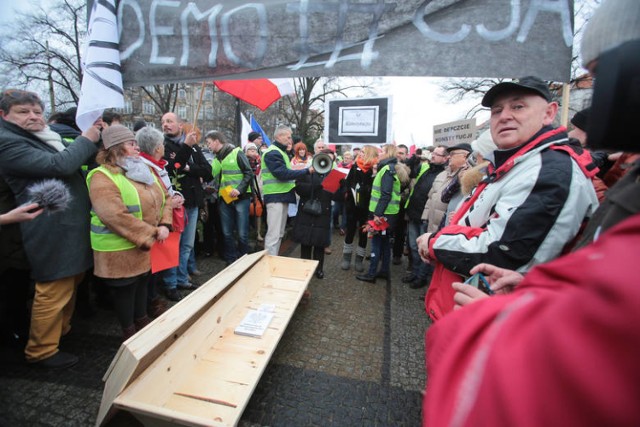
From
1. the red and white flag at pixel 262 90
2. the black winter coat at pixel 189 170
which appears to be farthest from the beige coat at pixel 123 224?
the red and white flag at pixel 262 90

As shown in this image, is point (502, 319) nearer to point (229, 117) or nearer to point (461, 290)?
point (461, 290)

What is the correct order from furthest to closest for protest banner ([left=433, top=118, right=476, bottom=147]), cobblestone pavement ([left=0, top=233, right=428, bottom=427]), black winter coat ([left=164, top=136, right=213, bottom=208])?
protest banner ([left=433, top=118, right=476, bottom=147]) < black winter coat ([left=164, top=136, right=213, bottom=208]) < cobblestone pavement ([left=0, top=233, right=428, bottom=427])

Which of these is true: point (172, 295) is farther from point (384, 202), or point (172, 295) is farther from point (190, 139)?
point (384, 202)

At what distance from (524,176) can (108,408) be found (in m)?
2.56

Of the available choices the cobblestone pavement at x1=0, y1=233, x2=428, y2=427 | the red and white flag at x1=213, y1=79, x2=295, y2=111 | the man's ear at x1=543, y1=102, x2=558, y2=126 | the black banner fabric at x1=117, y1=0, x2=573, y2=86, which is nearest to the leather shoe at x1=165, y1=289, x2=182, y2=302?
the cobblestone pavement at x1=0, y1=233, x2=428, y2=427

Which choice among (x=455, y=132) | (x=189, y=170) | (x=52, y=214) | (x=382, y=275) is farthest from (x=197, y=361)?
(x=455, y=132)

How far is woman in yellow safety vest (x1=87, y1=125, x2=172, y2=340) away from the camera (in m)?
2.67

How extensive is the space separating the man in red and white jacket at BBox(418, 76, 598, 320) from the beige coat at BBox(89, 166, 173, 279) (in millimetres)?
2382

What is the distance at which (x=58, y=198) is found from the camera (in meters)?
2.41

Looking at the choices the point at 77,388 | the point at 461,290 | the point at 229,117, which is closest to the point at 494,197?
the point at 461,290

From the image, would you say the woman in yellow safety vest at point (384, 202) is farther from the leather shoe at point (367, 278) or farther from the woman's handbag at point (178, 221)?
the woman's handbag at point (178, 221)

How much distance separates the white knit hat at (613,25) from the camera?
649mm

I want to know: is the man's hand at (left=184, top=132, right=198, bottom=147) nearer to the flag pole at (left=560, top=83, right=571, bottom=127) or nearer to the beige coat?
the beige coat

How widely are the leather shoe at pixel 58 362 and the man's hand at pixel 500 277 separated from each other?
3397mm
